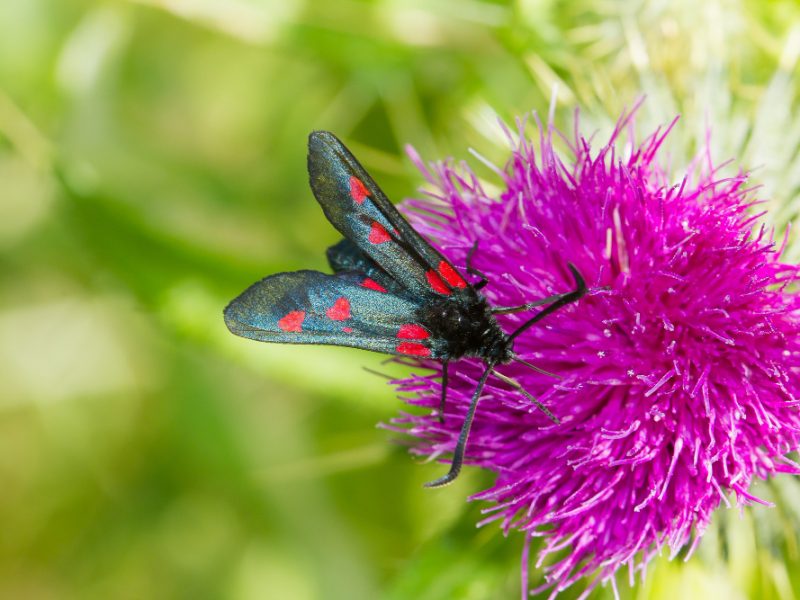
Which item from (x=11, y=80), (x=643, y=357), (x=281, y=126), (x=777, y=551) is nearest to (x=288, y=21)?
(x=281, y=126)

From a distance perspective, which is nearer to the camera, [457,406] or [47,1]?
[457,406]

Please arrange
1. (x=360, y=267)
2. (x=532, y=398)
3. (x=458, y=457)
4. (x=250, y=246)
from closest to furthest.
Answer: (x=458, y=457) → (x=532, y=398) → (x=360, y=267) → (x=250, y=246)

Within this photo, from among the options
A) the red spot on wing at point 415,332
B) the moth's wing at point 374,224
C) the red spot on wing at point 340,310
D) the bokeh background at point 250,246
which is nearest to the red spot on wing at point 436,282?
the moth's wing at point 374,224

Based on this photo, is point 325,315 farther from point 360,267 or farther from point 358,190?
point 358,190

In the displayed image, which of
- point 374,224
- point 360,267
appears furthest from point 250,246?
point 374,224

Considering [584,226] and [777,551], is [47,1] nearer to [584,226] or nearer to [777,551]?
[584,226]

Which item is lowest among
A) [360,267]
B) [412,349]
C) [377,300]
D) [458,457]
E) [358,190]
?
[458,457]
